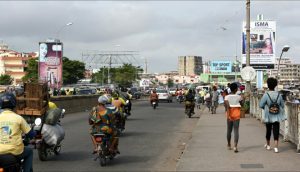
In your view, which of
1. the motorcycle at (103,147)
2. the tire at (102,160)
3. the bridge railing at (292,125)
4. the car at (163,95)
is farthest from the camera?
the car at (163,95)

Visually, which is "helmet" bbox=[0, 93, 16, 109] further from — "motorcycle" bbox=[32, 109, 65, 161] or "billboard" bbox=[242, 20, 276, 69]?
"billboard" bbox=[242, 20, 276, 69]

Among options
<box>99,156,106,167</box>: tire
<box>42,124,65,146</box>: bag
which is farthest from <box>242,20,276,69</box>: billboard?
<box>99,156,106,167</box>: tire

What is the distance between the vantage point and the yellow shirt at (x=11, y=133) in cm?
738

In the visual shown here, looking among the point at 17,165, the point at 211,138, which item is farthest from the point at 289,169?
the point at 211,138

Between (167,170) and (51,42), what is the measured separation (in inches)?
1989

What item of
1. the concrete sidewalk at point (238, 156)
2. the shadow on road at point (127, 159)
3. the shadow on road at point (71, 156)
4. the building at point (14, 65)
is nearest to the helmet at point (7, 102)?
the concrete sidewalk at point (238, 156)

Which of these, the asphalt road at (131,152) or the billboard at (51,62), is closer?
the asphalt road at (131,152)

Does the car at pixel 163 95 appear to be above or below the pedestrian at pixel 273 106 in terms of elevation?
below

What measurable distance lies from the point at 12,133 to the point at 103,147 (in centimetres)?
405

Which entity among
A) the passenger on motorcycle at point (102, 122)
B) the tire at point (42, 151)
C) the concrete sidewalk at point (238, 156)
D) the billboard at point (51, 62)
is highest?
the billboard at point (51, 62)

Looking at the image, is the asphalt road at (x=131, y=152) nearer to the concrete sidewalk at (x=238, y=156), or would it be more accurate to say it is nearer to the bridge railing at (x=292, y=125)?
the concrete sidewalk at (x=238, y=156)

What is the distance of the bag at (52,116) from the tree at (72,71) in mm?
99316

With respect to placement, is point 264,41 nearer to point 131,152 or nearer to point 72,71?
point 131,152

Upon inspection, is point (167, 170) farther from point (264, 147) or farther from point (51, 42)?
point (51, 42)
